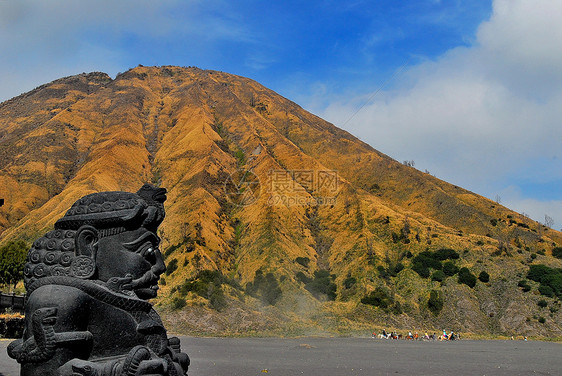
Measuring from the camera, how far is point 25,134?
328ft

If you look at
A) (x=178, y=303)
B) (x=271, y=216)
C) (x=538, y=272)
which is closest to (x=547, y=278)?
(x=538, y=272)

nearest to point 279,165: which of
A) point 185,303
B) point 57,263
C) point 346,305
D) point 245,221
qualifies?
point 245,221

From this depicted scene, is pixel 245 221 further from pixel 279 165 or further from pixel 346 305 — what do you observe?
pixel 346 305

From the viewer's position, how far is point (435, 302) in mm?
52250

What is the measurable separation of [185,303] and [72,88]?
370 ft

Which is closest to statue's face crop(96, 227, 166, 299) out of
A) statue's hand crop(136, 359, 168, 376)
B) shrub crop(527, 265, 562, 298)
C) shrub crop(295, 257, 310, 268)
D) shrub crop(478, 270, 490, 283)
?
statue's hand crop(136, 359, 168, 376)

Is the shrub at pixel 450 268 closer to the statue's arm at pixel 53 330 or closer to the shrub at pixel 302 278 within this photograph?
the shrub at pixel 302 278

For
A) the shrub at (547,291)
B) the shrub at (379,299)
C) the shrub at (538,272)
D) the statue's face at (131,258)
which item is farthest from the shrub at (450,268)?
the statue's face at (131,258)

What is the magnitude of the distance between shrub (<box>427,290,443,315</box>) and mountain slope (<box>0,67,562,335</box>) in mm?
571

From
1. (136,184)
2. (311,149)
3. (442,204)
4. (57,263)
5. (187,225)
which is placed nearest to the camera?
(57,263)

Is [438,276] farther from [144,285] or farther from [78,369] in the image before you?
[78,369]

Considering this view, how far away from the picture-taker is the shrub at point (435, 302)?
51750 millimetres

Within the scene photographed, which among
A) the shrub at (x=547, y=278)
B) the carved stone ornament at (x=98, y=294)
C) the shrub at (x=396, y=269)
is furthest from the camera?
the shrub at (x=396, y=269)

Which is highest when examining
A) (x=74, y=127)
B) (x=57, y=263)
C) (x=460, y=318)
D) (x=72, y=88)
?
(x=72, y=88)
